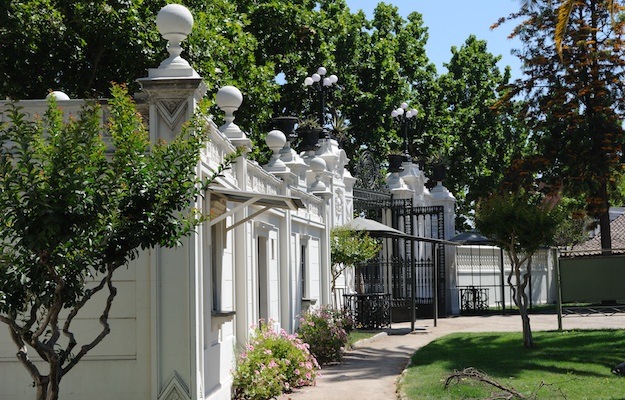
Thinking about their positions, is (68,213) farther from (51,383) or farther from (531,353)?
(531,353)

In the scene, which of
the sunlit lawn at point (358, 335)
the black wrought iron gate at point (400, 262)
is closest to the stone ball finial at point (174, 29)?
the sunlit lawn at point (358, 335)

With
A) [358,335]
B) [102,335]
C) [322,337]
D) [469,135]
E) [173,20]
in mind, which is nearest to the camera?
[102,335]

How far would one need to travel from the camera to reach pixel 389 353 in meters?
17.3

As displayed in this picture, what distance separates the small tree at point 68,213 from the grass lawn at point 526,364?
5703mm

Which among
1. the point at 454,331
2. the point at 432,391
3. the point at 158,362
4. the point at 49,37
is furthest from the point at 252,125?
the point at 158,362

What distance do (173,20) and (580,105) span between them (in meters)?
20.9

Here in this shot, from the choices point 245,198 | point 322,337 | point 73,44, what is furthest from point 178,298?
point 73,44

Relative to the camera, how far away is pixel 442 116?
127 ft

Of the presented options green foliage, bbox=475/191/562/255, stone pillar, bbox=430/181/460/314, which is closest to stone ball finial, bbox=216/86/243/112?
green foliage, bbox=475/191/562/255

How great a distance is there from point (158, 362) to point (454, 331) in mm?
14000

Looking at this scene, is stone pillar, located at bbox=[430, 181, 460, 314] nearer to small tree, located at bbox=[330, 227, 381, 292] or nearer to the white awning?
small tree, located at bbox=[330, 227, 381, 292]

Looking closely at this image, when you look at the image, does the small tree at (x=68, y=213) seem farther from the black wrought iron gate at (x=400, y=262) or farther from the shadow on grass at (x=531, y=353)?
the black wrought iron gate at (x=400, y=262)

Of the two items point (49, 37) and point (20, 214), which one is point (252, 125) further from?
point (20, 214)

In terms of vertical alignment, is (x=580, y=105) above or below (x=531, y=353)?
above
